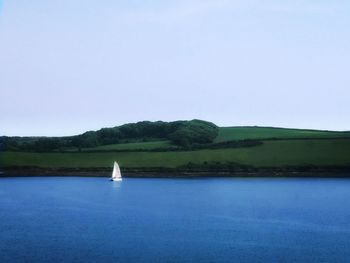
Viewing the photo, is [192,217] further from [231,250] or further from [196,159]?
[196,159]

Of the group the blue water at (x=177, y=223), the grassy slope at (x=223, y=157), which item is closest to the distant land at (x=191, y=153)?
the grassy slope at (x=223, y=157)

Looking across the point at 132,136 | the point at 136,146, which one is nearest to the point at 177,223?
the point at 136,146

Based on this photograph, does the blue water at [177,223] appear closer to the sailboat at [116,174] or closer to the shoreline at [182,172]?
the shoreline at [182,172]

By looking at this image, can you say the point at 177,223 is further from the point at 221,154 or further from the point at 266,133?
the point at 266,133

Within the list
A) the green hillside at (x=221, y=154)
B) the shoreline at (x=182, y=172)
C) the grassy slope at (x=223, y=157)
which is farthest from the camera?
the green hillside at (x=221, y=154)

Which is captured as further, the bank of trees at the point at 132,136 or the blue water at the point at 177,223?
the bank of trees at the point at 132,136

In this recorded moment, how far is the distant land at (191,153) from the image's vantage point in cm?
10588

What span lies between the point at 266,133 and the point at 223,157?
702 inches

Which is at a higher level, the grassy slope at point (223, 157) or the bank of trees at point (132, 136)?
the bank of trees at point (132, 136)

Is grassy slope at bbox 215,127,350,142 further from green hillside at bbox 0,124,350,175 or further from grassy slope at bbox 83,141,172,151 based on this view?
grassy slope at bbox 83,141,172,151

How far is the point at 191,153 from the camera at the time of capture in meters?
114

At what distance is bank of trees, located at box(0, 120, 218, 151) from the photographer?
407ft

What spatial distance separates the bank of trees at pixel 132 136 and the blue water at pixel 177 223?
26357mm

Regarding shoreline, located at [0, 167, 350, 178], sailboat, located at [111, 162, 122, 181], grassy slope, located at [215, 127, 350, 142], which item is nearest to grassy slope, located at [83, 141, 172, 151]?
shoreline, located at [0, 167, 350, 178]
